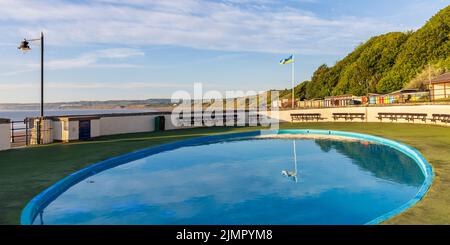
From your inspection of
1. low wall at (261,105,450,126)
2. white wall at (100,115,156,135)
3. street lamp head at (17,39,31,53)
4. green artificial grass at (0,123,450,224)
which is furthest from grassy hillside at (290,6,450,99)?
street lamp head at (17,39,31,53)

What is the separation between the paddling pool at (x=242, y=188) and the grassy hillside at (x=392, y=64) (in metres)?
52.6

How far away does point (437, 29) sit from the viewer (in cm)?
5975

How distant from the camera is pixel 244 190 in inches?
318

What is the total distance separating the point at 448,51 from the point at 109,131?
63135 millimetres

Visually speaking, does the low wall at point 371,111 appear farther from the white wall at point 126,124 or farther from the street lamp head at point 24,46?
the street lamp head at point 24,46

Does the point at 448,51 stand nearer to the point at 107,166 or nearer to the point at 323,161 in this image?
the point at 323,161

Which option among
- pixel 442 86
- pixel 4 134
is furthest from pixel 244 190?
pixel 442 86

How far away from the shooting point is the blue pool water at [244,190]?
6.24m

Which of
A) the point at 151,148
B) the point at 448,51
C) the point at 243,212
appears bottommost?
the point at 243,212

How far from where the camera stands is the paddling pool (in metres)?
6.19

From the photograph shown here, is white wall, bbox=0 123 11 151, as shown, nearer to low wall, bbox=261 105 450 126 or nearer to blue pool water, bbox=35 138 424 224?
blue pool water, bbox=35 138 424 224

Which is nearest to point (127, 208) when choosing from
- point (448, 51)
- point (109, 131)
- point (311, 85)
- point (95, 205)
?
point (95, 205)

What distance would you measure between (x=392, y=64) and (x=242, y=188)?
261 ft
